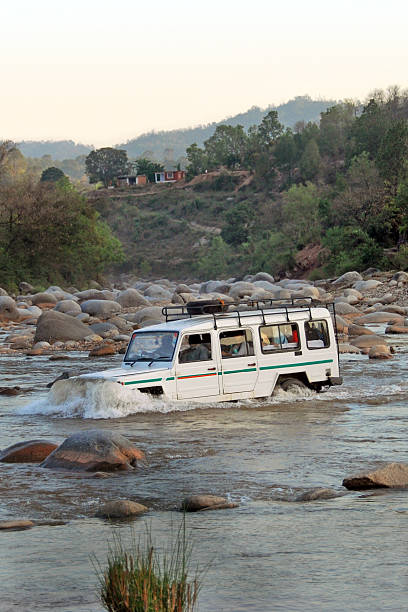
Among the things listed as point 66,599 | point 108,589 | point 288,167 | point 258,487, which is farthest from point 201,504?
point 288,167

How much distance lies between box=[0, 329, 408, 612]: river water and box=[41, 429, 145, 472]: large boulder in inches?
10.2

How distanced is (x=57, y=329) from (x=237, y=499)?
22031 mm

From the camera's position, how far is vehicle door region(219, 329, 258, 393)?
53.4ft

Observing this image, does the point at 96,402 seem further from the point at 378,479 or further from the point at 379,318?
the point at 379,318

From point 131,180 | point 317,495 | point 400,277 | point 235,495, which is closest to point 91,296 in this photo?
point 400,277

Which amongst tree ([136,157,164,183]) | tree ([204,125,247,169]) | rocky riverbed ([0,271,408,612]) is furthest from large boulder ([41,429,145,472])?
tree ([136,157,164,183])

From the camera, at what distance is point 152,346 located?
1648 cm

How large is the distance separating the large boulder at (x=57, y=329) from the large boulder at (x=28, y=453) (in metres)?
18.5

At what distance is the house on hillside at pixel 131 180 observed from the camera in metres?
145

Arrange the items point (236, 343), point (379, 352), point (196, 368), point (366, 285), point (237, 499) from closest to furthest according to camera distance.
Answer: point (237, 499)
point (196, 368)
point (236, 343)
point (379, 352)
point (366, 285)

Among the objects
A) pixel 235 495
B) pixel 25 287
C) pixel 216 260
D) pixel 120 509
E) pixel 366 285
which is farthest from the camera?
pixel 216 260

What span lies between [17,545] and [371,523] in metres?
3.27

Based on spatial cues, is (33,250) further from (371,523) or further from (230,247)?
(371,523)

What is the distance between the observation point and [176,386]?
1578 cm
